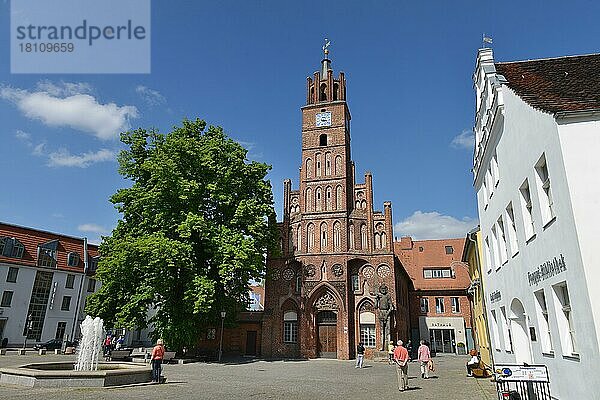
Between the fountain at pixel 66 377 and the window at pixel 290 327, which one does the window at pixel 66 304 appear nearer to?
the window at pixel 290 327

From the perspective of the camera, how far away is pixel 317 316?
36.1m

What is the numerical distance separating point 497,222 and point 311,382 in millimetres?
9353

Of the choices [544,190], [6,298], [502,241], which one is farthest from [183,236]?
[6,298]

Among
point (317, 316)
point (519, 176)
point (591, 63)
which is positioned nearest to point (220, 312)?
point (317, 316)

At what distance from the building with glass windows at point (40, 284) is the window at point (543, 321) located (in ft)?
138

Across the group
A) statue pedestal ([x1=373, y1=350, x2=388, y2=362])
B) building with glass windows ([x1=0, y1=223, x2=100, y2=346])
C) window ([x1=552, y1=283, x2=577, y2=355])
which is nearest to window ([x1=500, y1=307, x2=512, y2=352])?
window ([x1=552, y1=283, x2=577, y2=355])

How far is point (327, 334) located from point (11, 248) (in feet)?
98.5

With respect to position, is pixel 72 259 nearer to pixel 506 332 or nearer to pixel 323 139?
pixel 323 139

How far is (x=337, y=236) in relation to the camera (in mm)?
37031

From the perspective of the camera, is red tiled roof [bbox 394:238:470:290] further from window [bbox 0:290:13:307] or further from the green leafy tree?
window [bbox 0:290:13:307]

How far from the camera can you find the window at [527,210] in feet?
37.0

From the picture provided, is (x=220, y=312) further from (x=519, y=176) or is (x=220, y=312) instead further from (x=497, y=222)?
(x=519, y=176)

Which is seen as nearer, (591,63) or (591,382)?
(591,382)

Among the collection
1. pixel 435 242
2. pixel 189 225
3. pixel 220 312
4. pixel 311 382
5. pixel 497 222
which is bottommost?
pixel 311 382
